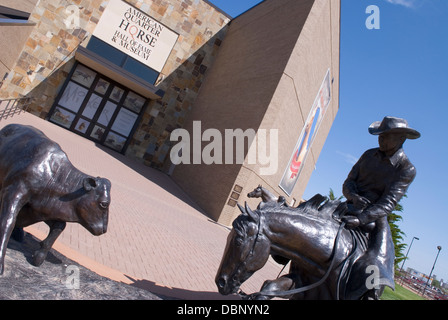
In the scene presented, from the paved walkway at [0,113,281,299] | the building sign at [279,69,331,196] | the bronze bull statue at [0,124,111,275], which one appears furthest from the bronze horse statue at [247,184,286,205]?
the building sign at [279,69,331,196]

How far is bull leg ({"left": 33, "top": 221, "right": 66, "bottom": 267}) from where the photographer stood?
2896 mm

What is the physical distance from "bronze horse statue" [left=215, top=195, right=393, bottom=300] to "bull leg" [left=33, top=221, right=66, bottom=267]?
4.81 feet

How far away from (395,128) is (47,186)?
3039 millimetres

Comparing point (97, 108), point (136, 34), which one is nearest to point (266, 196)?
point (97, 108)

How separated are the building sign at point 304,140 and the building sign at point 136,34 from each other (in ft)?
31.2

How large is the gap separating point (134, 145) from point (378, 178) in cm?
1981

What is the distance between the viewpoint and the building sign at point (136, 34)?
67.4 ft

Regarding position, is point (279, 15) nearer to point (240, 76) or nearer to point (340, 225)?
point (240, 76)

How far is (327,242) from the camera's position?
2.84 metres

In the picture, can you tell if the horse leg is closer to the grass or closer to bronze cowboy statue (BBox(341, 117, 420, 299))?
bronze cowboy statue (BBox(341, 117, 420, 299))

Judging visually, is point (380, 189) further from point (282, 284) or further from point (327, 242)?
point (282, 284)

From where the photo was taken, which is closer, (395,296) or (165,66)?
A: (395,296)

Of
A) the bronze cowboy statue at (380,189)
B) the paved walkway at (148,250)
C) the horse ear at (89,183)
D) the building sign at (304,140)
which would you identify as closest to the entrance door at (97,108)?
the building sign at (304,140)

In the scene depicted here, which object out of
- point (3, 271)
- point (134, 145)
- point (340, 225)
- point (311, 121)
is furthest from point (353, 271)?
point (134, 145)
